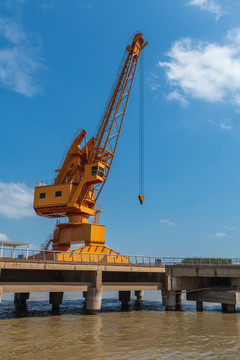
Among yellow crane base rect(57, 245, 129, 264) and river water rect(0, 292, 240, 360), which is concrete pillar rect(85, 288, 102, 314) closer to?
river water rect(0, 292, 240, 360)

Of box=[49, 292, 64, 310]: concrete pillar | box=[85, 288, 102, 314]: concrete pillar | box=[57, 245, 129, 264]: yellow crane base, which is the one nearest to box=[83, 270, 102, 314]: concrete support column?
box=[85, 288, 102, 314]: concrete pillar

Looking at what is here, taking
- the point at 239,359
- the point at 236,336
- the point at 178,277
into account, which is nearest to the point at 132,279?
the point at 178,277

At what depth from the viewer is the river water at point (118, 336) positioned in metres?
17.1

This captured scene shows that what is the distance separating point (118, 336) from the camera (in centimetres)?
2150

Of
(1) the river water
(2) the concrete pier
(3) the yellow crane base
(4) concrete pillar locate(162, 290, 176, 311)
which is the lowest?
(1) the river water

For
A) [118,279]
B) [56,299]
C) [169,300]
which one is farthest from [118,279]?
[56,299]

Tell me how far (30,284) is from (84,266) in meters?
5.27

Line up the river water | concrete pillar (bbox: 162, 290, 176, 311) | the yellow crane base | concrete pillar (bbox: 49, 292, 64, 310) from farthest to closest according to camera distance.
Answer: concrete pillar (bbox: 162, 290, 176, 311), the yellow crane base, concrete pillar (bbox: 49, 292, 64, 310), the river water

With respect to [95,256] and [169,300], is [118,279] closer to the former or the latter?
[95,256]

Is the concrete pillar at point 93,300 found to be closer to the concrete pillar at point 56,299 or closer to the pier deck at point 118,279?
the pier deck at point 118,279

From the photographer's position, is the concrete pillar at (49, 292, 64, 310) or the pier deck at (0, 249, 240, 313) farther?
the concrete pillar at (49, 292, 64, 310)

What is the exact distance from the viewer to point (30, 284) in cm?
2714

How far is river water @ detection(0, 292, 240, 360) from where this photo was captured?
17078 millimetres

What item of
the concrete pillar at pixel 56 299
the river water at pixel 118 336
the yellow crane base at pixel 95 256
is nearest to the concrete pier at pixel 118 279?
the concrete pillar at pixel 56 299
